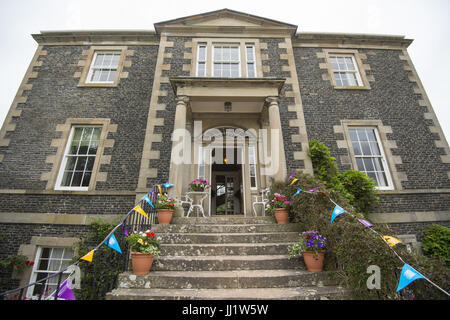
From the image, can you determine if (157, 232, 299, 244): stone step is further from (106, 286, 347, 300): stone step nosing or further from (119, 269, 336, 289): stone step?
(106, 286, 347, 300): stone step nosing

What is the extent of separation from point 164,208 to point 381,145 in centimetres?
808

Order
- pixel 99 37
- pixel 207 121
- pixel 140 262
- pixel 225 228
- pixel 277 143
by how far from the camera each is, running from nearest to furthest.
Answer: pixel 140 262, pixel 225 228, pixel 277 143, pixel 207 121, pixel 99 37

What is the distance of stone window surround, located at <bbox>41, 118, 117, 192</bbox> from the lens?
6672 millimetres

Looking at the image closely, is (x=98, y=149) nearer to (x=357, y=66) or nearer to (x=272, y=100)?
(x=272, y=100)

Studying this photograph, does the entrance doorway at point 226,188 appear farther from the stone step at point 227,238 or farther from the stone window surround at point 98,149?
the stone window surround at point 98,149

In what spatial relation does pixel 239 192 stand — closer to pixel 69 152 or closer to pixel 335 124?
pixel 335 124

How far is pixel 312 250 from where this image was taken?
3.42 meters

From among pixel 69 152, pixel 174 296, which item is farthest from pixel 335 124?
pixel 69 152

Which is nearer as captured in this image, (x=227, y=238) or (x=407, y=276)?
(x=407, y=276)

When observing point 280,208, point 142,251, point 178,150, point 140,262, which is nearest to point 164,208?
point 142,251

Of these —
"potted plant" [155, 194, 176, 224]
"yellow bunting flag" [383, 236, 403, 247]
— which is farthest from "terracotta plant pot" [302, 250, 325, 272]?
"potted plant" [155, 194, 176, 224]

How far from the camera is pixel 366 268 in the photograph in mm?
2617

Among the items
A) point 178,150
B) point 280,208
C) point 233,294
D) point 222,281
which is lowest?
point 233,294
